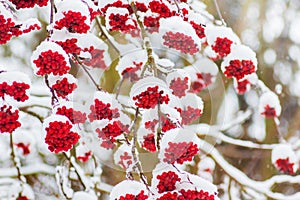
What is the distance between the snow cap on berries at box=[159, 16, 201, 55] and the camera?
1157 mm

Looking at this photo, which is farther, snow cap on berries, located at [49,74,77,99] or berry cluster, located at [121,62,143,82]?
berry cluster, located at [121,62,143,82]

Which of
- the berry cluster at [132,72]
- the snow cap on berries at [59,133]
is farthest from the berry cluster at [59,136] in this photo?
the berry cluster at [132,72]

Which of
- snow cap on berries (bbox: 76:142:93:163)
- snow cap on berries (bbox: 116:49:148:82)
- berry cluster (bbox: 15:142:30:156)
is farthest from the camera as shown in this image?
berry cluster (bbox: 15:142:30:156)

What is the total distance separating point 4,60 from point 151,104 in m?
2.66

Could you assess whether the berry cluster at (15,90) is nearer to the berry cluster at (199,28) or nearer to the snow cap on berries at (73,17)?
the snow cap on berries at (73,17)

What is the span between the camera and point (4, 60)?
3.49 m

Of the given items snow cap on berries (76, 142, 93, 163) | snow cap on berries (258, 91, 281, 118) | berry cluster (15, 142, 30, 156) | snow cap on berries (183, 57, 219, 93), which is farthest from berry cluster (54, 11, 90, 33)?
berry cluster (15, 142, 30, 156)

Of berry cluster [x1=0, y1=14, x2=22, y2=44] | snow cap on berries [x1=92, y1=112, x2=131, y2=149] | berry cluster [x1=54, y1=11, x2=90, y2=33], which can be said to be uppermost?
berry cluster [x1=54, y1=11, x2=90, y2=33]

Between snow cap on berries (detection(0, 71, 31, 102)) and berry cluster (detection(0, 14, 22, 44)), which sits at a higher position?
berry cluster (detection(0, 14, 22, 44))

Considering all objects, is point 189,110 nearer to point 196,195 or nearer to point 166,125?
point 166,125

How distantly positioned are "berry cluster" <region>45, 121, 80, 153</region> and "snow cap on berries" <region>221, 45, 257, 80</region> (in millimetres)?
485

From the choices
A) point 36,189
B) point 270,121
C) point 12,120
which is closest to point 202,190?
point 12,120

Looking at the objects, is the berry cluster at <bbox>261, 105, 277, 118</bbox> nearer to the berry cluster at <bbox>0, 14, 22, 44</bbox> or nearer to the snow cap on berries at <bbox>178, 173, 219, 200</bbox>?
the snow cap on berries at <bbox>178, 173, 219, 200</bbox>

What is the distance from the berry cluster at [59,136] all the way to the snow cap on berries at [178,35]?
35 cm
